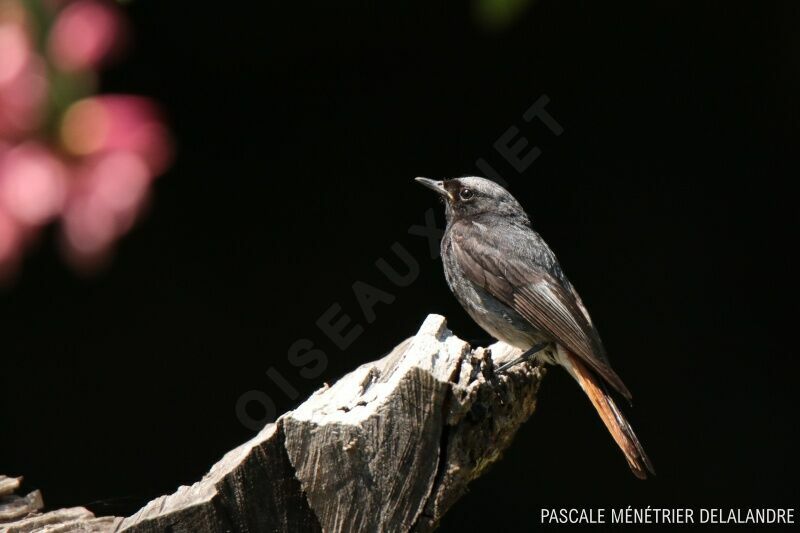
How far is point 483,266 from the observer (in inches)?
174

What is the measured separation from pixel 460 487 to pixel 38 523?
47.7 inches

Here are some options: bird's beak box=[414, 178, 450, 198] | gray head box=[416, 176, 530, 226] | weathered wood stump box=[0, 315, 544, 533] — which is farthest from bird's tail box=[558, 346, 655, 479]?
weathered wood stump box=[0, 315, 544, 533]

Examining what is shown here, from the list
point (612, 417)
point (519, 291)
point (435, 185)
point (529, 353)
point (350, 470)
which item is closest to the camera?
point (350, 470)

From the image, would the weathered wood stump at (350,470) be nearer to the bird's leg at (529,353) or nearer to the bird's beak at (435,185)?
the bird's leg at (529,353)

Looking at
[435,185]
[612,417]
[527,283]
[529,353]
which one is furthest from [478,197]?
[612,417]

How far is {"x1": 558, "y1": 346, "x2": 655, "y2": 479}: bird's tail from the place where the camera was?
12.1 feet

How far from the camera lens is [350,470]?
2.37 metres

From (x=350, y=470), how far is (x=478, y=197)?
263 centimetres

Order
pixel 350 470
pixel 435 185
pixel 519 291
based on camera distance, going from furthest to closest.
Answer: pixel 435 185 < pixel 519 291 < pixel 350 470

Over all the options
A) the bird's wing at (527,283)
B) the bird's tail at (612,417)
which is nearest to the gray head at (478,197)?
the bird's wing at (527,283)

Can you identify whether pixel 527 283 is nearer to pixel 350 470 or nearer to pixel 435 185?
pixel 435 185

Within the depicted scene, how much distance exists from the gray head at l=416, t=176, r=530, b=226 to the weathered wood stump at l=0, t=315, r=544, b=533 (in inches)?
93.4

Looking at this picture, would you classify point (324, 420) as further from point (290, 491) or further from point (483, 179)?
A: point (483, 179)

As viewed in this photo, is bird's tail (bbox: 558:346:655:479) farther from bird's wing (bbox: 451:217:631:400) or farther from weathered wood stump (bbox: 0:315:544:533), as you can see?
weathered wood stump (bbox: 0:315:544:533)
